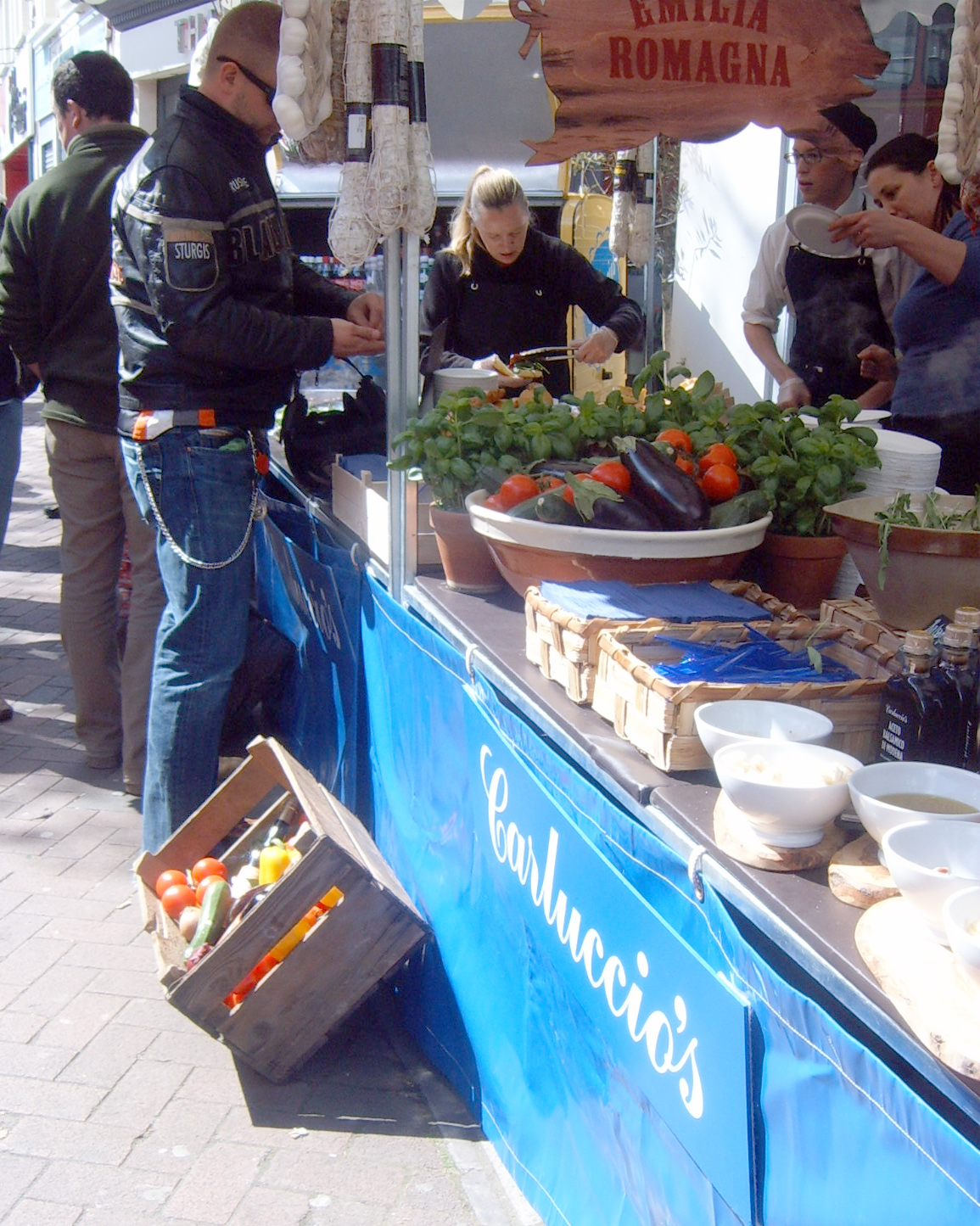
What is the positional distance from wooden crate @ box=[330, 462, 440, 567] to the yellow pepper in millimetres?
748

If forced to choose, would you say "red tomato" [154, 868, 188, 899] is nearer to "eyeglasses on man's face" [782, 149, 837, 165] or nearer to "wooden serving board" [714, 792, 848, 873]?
"wooden serving board" [714, 792, 848, 873]

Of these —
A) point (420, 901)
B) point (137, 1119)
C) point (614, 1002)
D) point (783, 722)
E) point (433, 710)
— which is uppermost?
point (783, 722)

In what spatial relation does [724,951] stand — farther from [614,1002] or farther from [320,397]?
[320,397]

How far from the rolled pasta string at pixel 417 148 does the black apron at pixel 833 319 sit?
5.74 feet

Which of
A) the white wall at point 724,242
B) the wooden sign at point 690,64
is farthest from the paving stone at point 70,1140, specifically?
the white wall at point 724,242

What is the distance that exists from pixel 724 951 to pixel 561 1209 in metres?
0.88

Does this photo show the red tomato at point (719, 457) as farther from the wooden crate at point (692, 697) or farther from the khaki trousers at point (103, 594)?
the khaki trousers at point (103, 594)

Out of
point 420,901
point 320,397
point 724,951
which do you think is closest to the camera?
point 724,951

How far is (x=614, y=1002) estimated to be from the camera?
70.8 inches

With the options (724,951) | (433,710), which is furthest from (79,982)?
(724,951)

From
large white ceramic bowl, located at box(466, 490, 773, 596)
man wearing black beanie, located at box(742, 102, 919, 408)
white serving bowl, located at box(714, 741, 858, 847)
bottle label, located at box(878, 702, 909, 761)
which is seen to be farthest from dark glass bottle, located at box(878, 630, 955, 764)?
man wearing black beanie, located at box(742, 102, 919, 408)

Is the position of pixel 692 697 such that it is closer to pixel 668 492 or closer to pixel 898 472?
pixel 668 492

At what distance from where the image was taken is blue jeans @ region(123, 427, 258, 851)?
3.04 meters

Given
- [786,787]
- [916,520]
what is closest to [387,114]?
[916,520]
